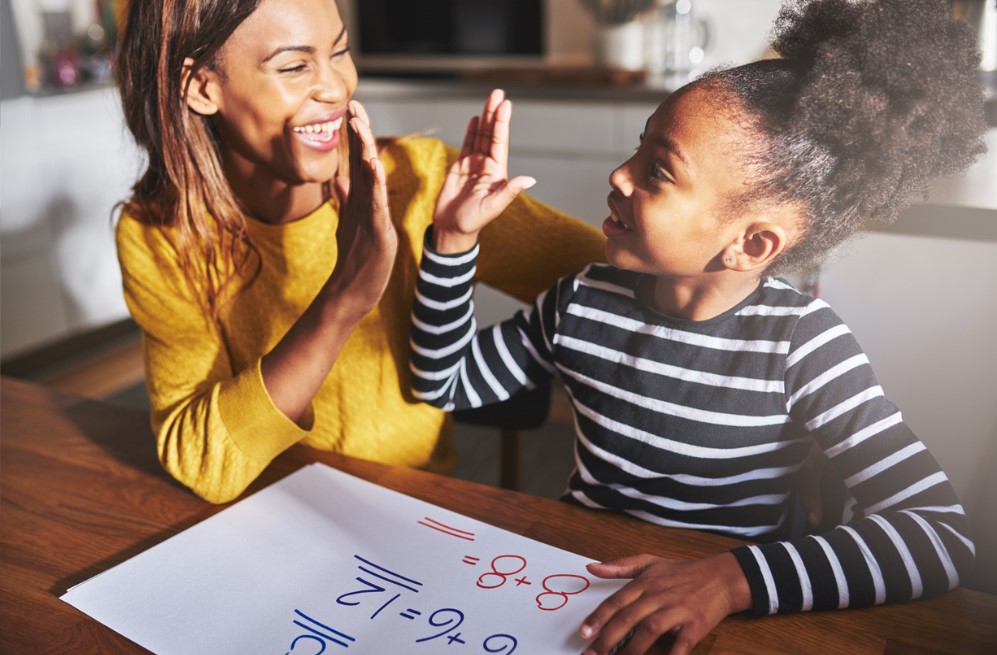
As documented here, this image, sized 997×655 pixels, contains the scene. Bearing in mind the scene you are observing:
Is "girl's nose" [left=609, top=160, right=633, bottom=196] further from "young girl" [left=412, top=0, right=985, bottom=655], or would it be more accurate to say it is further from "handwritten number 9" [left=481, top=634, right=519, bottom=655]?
"handwritten number 9" [left=481, top=634, right=519, bottom=655]

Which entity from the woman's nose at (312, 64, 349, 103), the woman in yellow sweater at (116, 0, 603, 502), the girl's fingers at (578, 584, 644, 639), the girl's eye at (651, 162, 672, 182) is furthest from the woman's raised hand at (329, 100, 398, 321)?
the girl's fingers at (578, 584, 644, 639)

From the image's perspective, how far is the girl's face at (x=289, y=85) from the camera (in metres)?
0.80

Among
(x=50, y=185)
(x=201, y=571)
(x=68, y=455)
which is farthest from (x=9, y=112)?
(x=201, y=571)

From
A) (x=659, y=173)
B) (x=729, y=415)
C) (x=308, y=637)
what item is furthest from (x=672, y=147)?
(x=308, y=637)

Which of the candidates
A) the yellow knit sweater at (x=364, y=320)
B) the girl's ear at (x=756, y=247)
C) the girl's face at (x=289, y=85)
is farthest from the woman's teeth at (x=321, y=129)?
the girl's ear at (x=756, y=247)

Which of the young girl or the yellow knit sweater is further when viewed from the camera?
the yellow knit sweater

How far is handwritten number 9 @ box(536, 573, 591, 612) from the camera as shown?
62 centimetres

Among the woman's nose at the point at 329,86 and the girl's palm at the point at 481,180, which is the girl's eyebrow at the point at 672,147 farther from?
the woman's nose at the point at 329,86

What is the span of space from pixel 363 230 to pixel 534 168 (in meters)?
0.47

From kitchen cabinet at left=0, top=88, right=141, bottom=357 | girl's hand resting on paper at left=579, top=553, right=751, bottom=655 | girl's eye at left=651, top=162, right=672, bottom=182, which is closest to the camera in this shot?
girl's hand resting on paper at left=579, top=553, right=751, bottom=655

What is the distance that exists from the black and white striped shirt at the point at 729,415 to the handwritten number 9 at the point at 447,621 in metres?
0.21

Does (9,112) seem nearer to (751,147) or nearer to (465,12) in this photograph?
(465,12)

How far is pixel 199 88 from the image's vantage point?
85 centimetres

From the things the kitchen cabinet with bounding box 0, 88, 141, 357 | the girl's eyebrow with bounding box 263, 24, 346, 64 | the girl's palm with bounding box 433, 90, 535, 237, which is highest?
the girl's eyebrow with bounding box 263, 24, 346, 64
